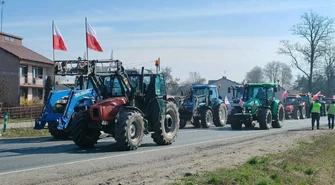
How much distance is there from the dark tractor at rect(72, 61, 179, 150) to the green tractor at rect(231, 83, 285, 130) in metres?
Answer: 8.99

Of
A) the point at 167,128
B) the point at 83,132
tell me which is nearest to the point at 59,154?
the point at 83,132

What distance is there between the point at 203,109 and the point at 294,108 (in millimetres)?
18285

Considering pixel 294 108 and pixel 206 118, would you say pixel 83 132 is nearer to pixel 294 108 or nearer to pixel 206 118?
pixel 206 118

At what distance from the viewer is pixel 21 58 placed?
53.5m

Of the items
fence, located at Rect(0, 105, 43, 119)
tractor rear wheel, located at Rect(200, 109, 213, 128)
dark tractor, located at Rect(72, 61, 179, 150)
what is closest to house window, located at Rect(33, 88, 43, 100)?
fence, located at Rect(0, 105, 43, 119)

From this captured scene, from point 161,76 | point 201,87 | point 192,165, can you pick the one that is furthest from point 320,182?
point 201,87

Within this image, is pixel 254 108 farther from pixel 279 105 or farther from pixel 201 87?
pixel 201 87

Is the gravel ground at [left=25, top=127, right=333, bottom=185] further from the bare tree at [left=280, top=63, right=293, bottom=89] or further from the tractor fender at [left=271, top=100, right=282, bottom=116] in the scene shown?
the bare tree at [left=280, top=63, right=293, bottom=89]

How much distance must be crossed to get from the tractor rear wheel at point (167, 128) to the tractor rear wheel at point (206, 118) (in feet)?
33.2

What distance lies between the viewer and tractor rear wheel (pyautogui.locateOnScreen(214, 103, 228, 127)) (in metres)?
29.1

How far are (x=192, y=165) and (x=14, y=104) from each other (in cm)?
4409

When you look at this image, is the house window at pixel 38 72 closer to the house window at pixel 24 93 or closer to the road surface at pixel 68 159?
the house window at pixel 24 93

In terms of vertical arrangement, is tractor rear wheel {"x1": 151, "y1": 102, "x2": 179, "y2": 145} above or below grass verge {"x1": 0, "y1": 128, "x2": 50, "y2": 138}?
above

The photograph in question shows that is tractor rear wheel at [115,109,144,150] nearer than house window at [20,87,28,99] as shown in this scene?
Yes
